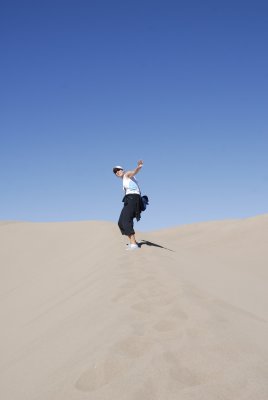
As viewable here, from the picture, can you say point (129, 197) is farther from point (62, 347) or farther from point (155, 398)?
point (155, 398)

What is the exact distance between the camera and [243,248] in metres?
11.8

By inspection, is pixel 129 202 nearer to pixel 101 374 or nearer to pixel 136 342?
pixel 136 342

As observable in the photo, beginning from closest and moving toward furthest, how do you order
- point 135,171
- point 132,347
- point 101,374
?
point 101,374
point 132,347
point 135,171

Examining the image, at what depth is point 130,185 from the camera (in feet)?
21.2

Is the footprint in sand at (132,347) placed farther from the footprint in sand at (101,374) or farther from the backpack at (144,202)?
the backpack at (144,202)

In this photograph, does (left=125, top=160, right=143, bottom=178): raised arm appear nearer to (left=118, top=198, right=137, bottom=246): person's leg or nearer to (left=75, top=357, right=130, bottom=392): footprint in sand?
(left=118, top=198, right=137, bottom=246): person's leg

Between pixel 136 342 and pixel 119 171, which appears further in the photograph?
pixel 119 171

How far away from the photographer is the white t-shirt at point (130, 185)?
644cm

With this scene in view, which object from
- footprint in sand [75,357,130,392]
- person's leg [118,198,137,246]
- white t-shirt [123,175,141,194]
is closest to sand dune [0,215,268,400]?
footprint in sand [75,357,130,392]

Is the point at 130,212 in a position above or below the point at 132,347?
above

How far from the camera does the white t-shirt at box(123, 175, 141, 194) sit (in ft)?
21.1

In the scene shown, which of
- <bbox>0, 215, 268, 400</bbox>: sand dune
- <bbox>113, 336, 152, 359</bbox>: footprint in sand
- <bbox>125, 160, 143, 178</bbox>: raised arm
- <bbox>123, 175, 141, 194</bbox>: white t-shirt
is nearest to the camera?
<bbox>0, 215, 268, 400</bbox>: sand dune

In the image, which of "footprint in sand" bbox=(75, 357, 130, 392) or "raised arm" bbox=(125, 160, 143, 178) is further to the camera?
"raised arm" bbox=(125, 160, 143, 178)

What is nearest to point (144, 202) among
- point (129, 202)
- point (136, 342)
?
point (129, 202)
